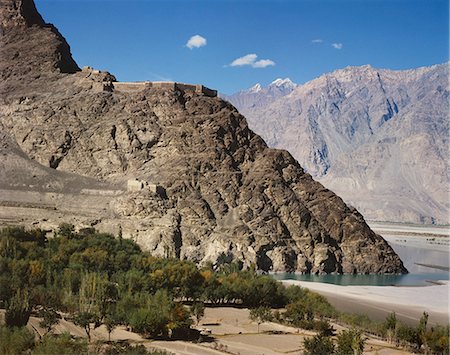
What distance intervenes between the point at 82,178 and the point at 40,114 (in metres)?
17.6

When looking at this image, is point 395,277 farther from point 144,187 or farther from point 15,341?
point 15,341

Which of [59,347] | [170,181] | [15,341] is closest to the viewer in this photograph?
[59,347]

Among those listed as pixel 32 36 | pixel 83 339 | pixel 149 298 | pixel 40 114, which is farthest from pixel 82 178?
pixel 83 339

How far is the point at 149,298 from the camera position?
2255 inches

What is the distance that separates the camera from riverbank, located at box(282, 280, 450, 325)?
69.9 meters

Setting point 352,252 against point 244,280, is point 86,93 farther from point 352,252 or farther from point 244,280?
point 244,280

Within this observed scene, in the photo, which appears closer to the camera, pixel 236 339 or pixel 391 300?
pixel 236 339

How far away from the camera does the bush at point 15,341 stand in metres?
36.6

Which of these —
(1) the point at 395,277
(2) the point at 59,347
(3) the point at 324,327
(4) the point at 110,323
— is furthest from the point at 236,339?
(1) the point at 395,277

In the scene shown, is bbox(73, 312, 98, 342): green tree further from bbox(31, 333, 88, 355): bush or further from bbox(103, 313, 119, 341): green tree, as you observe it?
bbox(31, 333, 88, 355): bush

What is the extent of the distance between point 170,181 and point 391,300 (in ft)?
148

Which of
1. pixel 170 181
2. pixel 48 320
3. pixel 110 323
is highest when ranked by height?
pixel 170 181

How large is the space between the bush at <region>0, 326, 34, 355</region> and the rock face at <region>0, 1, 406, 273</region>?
2168 inches

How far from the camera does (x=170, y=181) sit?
110188 millimetres
